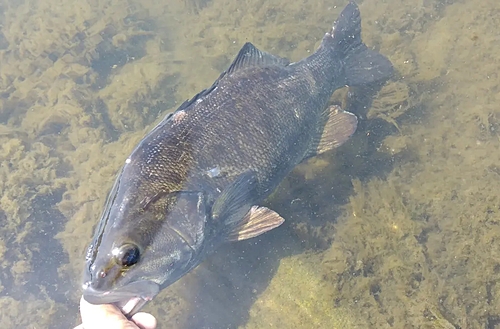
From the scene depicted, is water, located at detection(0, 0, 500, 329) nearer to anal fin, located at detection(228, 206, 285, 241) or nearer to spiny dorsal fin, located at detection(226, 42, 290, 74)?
anal fin, located at detection(228, 206, 285, 241)

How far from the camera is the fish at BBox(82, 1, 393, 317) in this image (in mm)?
2416

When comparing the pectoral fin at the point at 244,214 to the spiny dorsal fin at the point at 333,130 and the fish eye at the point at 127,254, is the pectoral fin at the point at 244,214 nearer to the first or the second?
the fish eye at the point at 127,254

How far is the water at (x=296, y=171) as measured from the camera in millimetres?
3615

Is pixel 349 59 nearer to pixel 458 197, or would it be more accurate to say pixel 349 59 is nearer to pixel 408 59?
pixel 408 59

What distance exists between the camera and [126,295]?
2.36m

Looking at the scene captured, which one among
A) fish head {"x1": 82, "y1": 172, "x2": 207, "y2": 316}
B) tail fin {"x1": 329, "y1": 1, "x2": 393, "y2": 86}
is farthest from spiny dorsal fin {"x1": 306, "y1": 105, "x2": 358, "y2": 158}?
fish head {"x1": 82, "y1": 172, "x2": 207, "y2": 316}

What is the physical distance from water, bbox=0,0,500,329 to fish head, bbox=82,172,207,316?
1.44m

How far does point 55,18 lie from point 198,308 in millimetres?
5536

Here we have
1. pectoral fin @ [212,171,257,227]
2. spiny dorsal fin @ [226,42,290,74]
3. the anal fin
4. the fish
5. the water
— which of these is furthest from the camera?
the water

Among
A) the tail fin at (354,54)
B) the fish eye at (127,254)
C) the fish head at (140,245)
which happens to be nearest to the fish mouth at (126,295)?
the fish head at (140,245)

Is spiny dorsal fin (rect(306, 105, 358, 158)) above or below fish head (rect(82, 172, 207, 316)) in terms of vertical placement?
below

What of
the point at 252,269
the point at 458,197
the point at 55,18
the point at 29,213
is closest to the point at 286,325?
the point at 252,269

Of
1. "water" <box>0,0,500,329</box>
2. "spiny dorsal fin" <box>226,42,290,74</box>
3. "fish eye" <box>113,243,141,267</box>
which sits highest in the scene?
"spiny dorsal fin" <box>226,42,290,74</box>

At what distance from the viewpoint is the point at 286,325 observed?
363 centimetres
